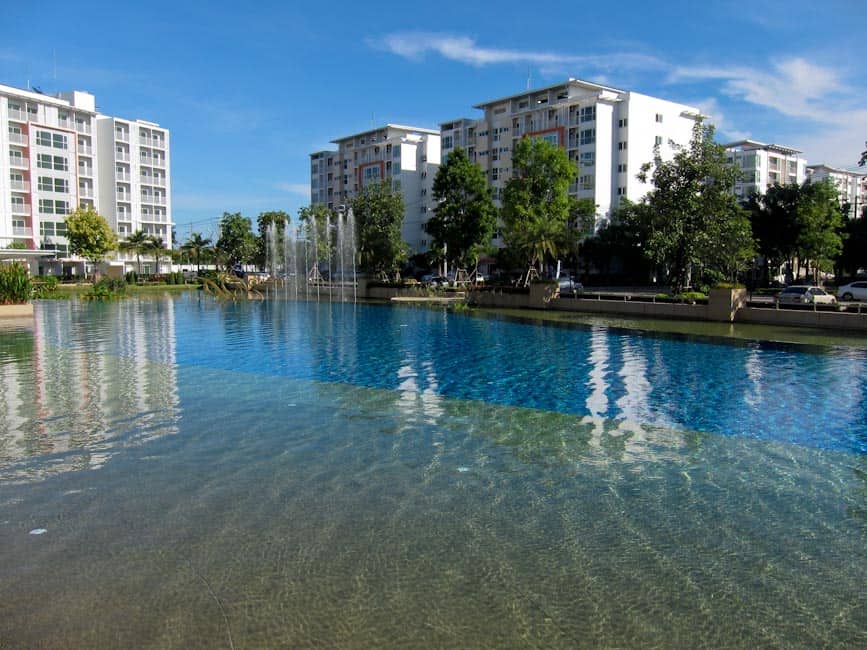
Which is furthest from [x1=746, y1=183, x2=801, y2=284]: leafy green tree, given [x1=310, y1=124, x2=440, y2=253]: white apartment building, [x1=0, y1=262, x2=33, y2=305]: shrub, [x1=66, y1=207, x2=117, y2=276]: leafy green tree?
[x1=66, y1=207, x2=117, y2=276]: leafy green tree

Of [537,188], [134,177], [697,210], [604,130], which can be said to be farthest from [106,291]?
[604,130]

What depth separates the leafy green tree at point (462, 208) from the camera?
52031mm

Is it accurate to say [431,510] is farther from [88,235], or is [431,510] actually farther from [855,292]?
[88,235]

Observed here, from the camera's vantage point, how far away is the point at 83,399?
43.7 feet

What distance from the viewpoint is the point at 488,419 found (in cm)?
1188

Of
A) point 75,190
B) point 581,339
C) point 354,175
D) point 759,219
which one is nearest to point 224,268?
point 75,190

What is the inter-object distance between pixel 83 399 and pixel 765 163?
367ft

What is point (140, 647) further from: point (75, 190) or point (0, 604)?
point (75, 190)

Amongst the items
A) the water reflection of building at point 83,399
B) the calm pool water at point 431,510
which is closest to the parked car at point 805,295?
the calm pool water at point 431,510

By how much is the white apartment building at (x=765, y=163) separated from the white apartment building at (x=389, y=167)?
45.8m

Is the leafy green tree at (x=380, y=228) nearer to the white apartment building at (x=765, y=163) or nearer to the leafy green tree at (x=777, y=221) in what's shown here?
the leafy green tree at (x=777, y=221)

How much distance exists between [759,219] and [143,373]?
59341 mm

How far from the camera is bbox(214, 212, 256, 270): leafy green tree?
82188 millimetres

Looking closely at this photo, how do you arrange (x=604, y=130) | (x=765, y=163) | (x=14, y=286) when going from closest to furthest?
(x=14, y=286), (x=604, y=130), (x=765, y=163)
